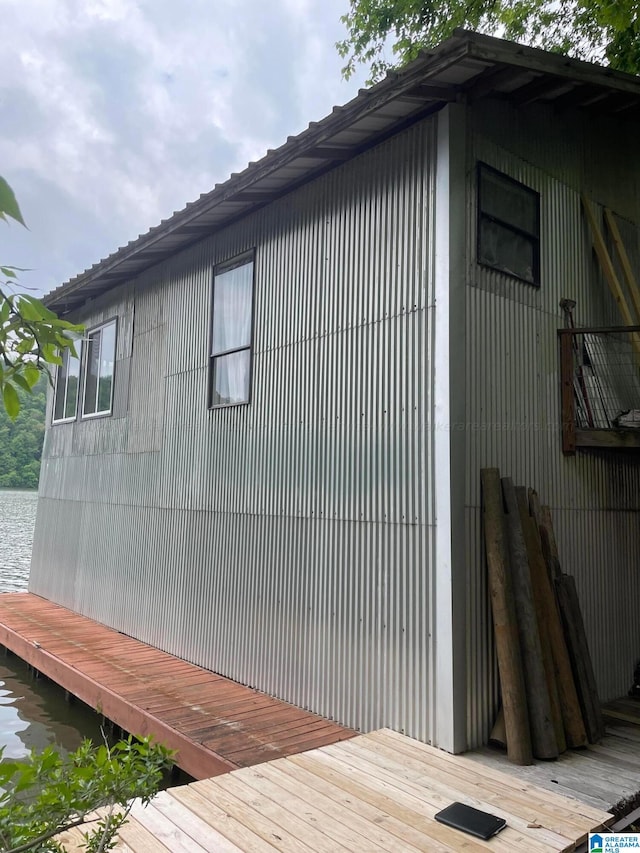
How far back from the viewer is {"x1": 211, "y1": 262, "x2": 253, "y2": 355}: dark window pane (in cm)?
596

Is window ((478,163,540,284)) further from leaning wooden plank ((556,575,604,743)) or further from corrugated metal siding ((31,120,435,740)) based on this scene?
leaning wooden plank ((556,575,604,743))

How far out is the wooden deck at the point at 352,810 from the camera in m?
2.61

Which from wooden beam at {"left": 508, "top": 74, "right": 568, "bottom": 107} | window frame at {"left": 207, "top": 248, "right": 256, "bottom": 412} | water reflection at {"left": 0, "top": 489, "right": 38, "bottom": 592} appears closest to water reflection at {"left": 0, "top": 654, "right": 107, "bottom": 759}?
window frame at {"left": 207, "top": 248, "right": 256, "bottom": 412}

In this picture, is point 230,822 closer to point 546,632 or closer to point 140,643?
point 546,632

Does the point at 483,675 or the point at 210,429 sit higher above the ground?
the point at 210,429

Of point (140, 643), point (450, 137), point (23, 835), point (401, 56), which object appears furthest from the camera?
point (401, 56)

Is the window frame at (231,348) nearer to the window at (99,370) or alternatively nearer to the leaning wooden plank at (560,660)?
the window at (99,370)

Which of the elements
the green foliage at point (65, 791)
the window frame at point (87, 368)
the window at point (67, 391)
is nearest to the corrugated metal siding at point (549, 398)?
the green foliage at point (65, 791)

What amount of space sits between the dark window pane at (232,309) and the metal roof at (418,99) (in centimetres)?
60

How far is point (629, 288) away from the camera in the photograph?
18.1 ft

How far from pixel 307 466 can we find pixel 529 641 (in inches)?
82.1

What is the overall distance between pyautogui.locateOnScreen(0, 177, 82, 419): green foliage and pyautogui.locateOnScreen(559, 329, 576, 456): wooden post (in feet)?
14.2

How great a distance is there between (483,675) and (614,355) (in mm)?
3117

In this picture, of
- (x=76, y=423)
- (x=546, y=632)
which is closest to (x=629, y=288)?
(x=546, y=632)
